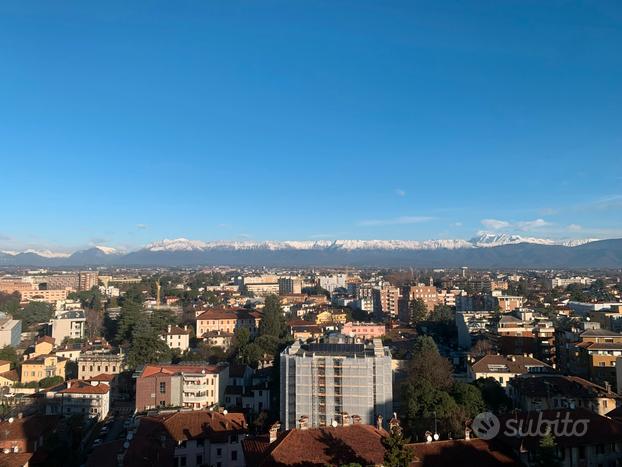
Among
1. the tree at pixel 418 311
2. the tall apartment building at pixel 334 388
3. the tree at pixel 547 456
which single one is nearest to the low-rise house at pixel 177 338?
the tall apartment building at pixel 334 388

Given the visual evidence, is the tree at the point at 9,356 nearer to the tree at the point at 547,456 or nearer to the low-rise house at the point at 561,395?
the low-rise house at the point at 561,395

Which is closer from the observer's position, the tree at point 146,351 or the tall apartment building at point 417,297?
the tree at point 146,351

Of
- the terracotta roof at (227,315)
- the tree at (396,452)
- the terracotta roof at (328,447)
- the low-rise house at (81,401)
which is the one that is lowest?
the low-rise house at (81,401)

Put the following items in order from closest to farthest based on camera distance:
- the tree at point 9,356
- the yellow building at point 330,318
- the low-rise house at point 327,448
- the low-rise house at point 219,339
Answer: the low-rise house at point 327,448
the tree at point 9,356
the low-rise house at point 219,339
the yellow building at point 330,318

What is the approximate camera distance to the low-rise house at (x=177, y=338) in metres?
35.7

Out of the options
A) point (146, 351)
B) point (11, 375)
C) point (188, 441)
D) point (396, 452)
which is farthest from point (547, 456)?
point (11, 375)

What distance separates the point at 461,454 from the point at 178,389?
14.6 meters

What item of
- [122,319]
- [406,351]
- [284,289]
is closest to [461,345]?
[406,351]

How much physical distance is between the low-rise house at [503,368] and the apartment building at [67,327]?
90.3 ft

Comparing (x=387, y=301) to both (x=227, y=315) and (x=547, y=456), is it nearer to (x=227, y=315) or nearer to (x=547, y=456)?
(x=227, y=315)

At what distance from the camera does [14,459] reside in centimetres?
1476

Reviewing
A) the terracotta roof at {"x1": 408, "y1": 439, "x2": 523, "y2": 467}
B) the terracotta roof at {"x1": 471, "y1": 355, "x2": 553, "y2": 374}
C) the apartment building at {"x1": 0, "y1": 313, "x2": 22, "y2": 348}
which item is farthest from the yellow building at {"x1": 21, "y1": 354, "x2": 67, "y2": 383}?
the terracotta roof at {"x1": 408, "y1": 439, "x2": 523, "y2": 467}

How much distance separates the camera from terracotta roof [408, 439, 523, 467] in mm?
10156

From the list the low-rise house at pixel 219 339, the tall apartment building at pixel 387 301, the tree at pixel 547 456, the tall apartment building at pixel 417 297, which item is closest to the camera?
the tree at pixel 547 456
